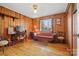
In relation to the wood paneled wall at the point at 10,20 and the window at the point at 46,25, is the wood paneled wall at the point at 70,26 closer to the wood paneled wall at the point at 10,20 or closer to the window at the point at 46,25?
the window at the point at 46,25

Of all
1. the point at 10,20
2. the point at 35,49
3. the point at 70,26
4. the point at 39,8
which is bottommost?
the point at 35,49

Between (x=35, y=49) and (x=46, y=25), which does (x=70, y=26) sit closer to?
(x=46, y=25)

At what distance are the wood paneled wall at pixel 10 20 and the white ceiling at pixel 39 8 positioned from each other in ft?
0.26

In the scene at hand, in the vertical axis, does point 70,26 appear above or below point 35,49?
above

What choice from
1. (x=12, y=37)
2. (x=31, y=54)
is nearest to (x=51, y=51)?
(x=31, y=54)

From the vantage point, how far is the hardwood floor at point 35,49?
184 cm

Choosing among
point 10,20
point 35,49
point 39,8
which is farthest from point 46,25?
point 10,20

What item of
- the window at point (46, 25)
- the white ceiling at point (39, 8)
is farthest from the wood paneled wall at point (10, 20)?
the window at point (46, 25)

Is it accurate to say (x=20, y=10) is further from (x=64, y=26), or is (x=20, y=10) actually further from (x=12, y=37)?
(x=64, y=26)

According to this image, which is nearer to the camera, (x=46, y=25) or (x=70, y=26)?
(x=70, y=26)

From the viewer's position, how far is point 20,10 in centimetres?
190

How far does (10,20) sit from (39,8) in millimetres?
596

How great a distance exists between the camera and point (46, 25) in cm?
197

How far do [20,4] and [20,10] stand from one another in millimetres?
125
